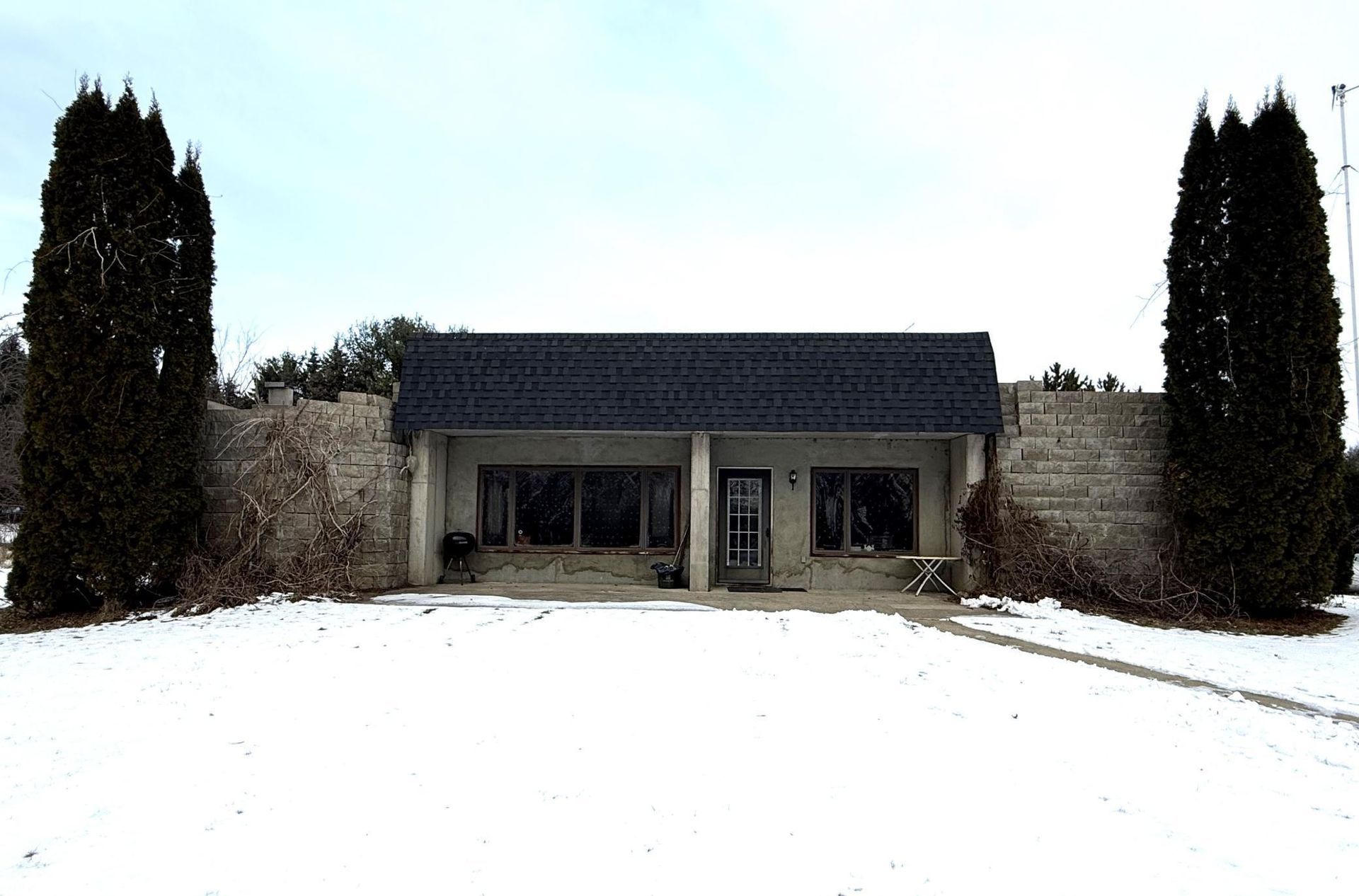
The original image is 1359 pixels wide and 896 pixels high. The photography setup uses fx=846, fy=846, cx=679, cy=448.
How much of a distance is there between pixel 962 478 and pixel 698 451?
367cm

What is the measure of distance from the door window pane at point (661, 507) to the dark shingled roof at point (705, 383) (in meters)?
1.63

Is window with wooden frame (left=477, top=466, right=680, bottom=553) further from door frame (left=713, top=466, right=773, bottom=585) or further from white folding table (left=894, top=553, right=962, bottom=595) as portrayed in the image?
white folding table (left=894, top=553, right=962, bottom=595)

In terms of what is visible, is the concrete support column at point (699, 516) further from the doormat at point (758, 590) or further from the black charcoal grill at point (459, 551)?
the black charcoal grill at point (459, 551)

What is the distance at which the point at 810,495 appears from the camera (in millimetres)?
12555

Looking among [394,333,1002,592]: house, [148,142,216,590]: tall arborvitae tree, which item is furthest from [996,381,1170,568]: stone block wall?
[148,142,216,590]: tall arborvitae tree

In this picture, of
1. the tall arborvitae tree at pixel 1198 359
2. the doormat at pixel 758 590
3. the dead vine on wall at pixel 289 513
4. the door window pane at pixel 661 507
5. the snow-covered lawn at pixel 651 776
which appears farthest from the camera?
the door window pane at pixel 661 507

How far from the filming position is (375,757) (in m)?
4.68

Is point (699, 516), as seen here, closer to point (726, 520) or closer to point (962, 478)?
point (726, 520)

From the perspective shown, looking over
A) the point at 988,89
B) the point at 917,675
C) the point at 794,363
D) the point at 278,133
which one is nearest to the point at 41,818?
the point at 917,675

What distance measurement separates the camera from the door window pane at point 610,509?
505 inches

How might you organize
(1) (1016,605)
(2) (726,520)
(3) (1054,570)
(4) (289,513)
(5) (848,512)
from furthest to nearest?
(2) (726,520)
(5) (848,512)
(4) (289,513)
(3) (1054,570)
(1) (1016,605)

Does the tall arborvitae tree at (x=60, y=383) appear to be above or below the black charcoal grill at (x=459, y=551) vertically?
above

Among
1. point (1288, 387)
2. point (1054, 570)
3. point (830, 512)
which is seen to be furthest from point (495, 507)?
point (1288, 387)

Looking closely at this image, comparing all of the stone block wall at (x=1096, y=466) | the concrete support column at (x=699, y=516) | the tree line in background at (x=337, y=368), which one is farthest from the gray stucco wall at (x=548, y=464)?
the tree line in background at (x=337, y=368)
